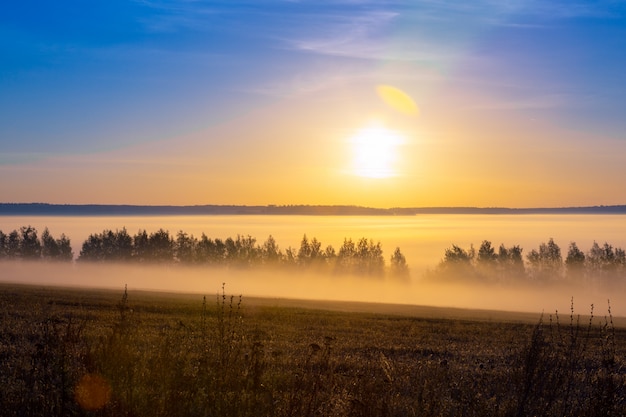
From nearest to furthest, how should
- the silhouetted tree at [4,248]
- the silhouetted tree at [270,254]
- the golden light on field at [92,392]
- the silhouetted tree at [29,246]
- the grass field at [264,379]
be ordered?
the golden light on field at [92,392] → the grass field at [264,379] → the silhouetted tree at [270,254] → the silhouetted tree at [29,246] → the silhouetted tree at [4,248]

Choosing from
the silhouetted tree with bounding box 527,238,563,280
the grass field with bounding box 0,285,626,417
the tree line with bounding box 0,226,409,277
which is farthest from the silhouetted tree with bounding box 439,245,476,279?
the grass field with bounding box 0,285,626,417

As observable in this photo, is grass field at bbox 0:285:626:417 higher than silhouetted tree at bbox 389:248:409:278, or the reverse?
grass field at bbox 0:285:626:417

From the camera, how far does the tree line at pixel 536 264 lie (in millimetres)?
140750

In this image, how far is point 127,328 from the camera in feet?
29.3

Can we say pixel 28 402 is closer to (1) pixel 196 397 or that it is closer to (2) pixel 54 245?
(1) pixel 196 397

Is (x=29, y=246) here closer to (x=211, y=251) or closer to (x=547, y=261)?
(x=211, y=251)

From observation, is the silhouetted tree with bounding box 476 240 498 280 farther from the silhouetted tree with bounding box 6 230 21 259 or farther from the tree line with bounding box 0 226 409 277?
the silhouetted tree with bounding box 6 230 21 259

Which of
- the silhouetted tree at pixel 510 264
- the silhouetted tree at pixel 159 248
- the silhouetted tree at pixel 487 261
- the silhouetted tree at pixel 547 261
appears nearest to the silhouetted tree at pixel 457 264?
the silhouetted tree at pixel 487 261

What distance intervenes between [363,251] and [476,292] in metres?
30.3

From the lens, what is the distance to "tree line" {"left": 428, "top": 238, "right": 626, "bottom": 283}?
141m

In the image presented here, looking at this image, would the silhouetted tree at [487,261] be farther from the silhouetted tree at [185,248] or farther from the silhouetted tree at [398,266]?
the silhouetted tree at [185,248]

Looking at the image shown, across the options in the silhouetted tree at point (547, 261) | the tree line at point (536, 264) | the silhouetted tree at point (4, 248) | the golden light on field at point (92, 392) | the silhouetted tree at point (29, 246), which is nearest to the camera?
the golden light on field at point (92, 392)

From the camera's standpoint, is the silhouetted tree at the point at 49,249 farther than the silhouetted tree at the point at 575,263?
Yes

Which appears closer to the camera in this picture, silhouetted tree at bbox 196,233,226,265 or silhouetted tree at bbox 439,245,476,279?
silhouetted tree at bbox 439,245,476,279
